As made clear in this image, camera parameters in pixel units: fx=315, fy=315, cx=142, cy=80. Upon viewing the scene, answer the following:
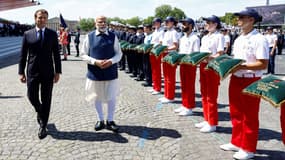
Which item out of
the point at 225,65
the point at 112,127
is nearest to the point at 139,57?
the point at 112,127

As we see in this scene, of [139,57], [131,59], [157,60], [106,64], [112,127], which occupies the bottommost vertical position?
[112,127]

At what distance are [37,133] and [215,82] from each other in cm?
304

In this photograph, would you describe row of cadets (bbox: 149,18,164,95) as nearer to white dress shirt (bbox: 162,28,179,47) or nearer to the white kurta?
white dress shirt (bbox: 162,28,179,47)

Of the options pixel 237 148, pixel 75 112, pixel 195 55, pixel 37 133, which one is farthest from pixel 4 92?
pixel 237 148

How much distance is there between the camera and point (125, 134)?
5.15 m

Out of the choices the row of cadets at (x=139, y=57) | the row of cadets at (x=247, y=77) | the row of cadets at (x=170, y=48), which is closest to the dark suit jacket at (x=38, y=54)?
the row of cadets at (x=247, y=77)

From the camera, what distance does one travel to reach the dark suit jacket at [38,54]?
486 cm

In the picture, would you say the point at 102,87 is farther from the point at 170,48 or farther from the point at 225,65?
the point at 170,48

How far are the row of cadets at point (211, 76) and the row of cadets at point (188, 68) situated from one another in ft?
1.93

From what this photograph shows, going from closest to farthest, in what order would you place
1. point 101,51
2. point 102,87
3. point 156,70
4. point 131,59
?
1. point 101,51
2. point 102,87
3. point 156,70
4. point 131,59

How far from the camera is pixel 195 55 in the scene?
5332 mm

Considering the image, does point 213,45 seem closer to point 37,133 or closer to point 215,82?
point 215,82

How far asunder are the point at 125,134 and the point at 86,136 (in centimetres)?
63

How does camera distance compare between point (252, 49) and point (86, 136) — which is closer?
point (252, 49)
